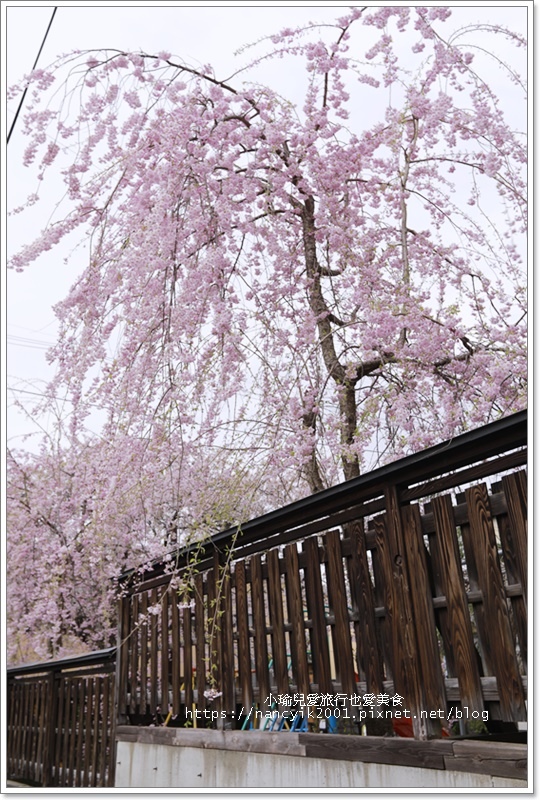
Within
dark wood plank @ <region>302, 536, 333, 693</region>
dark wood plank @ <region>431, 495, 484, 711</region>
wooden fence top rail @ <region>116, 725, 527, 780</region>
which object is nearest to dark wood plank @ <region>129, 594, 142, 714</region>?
wooden fence top rail @ <region>116, 725, 527, 780</region>

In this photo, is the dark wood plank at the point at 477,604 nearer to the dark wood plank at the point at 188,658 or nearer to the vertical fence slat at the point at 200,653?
the vertical fence slat at the point at 200,653

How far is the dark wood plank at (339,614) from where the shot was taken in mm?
2748

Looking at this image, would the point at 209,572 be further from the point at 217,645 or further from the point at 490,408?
the point at 490,408

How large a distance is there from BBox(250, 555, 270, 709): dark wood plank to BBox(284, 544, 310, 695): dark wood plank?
0.23 meters

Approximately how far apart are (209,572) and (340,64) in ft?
9.80

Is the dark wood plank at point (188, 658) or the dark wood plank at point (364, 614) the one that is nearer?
the dark wood plank at point (364, 614)

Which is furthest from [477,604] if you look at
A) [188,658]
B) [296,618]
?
[188,658]

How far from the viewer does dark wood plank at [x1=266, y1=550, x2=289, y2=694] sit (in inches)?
123

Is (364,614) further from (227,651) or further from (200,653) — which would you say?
(200,653)

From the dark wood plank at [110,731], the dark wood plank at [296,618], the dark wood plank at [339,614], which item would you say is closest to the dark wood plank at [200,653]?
the dark wood plank at [296,618]

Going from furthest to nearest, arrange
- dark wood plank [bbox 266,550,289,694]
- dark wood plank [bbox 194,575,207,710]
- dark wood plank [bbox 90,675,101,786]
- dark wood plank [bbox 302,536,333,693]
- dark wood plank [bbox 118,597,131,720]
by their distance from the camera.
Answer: dark wood plank [bbox 90,675,101,786], dark wood plank [bbox 118,597,131,720], dark wood plank [bbox 194,575,207,710], dark wood plank [bbox 266,550,289,694], dark wood plank [bbox 302,536,333,693]

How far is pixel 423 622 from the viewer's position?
2.40 metres

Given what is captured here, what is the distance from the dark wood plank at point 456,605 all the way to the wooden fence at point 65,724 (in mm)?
3417

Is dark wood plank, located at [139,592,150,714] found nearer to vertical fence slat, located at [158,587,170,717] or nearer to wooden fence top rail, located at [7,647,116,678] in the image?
vertical fence slat, located at [158,587,170,717]
